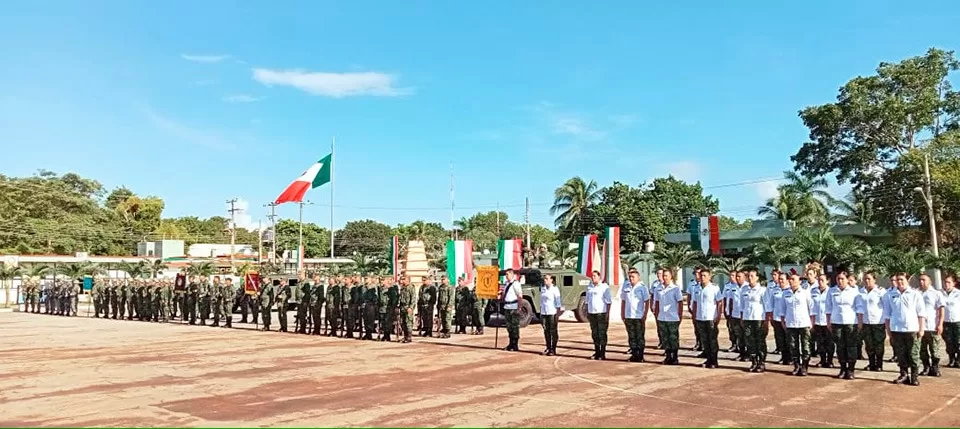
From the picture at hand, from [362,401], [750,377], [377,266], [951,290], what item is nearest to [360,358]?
[362,401]

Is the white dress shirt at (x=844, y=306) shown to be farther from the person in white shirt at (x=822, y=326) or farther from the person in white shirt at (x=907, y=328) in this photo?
the person in white shirt at (x=907, y=328)

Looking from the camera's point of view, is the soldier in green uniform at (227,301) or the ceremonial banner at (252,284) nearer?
the ceremonial banner at (252,284)

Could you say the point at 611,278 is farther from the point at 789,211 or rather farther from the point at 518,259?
the point at 789,211

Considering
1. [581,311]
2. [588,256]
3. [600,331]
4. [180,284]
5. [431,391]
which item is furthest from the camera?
[180,284]

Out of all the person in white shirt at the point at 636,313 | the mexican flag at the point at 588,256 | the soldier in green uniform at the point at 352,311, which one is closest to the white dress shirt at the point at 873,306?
the person in white shirt at the point at 636,313

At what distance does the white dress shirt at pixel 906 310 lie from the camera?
9.82 meters

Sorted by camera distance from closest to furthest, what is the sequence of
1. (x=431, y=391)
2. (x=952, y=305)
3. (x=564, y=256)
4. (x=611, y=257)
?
(x=431, y=391), (x=952, y=305), (x=611, y=257), (x=564, y=256)

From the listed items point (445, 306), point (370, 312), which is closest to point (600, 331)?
point (445, 306)

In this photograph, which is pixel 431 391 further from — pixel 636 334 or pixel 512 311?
pixel 512 311

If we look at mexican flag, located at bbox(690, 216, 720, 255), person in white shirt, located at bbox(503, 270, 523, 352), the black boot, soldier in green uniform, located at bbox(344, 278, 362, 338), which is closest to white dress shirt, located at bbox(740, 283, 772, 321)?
the black boot

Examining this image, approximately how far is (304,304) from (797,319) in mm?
12442

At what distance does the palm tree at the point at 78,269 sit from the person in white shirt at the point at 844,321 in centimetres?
3990

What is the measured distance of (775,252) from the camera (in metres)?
28.8

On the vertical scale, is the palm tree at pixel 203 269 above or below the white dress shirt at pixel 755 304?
above
